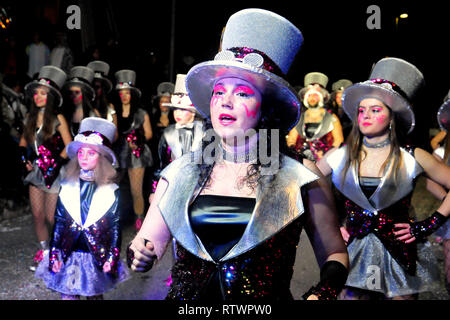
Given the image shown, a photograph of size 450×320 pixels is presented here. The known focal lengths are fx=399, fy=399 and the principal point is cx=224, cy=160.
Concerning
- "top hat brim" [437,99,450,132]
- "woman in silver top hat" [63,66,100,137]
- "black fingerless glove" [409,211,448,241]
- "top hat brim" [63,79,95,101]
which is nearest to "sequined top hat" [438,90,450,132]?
"top hat brim" [437,99,450,132]

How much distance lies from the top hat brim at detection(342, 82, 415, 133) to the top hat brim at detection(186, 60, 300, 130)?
149cm

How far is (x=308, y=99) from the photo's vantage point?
7730 mm

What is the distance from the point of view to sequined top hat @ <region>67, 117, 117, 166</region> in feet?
12.0

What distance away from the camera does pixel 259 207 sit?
5.66 ft

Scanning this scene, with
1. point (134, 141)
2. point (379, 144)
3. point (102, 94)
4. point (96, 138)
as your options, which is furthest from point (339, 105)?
point (96, 138)

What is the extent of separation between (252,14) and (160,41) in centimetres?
1405

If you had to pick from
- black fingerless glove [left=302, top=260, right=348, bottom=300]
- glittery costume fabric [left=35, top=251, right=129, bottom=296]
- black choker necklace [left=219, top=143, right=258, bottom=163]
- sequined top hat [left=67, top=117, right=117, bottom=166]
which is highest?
black choker necklace [left=219, top=143, right=258, bottom=163]

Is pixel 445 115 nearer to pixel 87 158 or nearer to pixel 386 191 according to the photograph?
pixel 386 191

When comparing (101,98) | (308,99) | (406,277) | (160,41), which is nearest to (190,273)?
(406,277)

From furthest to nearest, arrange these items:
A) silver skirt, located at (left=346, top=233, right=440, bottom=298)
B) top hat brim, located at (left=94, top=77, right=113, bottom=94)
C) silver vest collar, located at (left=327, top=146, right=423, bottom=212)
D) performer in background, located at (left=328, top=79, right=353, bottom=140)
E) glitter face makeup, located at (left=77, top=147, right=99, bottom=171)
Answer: performer in background, located at (left=328, top=79, right=353, bottom=140)
top hat brim, located at (left=94, top=77, right=113, bottom=94)
glitter face makeup, located at (left=77, top=147, right=99, bottom=171)
silver vest collar, located at (left=327, top=146, right=423, bottom=212)
silver skirt, located at (left=346, top=233, right=440, bottom=298)

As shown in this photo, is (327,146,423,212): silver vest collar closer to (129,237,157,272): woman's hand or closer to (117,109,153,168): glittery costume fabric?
(129,237,157,272): woman's hand

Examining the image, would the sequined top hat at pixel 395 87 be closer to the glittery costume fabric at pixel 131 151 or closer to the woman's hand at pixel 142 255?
the woman's hand at pixel 142 255

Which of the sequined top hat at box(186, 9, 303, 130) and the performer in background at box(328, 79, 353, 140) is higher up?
the sequined top hat at box(186, 9, 303, 130)
